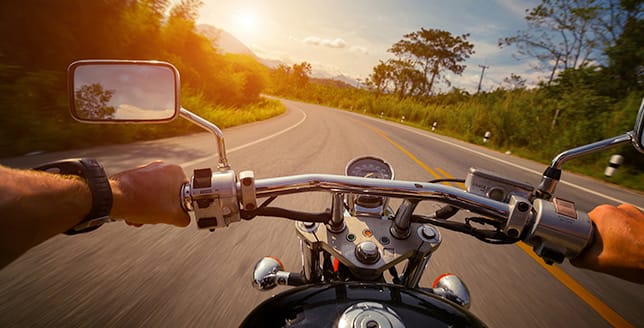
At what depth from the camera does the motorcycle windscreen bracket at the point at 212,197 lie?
2.65ft

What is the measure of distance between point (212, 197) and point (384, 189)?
534 millimetres

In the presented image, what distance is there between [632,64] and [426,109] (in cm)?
1437

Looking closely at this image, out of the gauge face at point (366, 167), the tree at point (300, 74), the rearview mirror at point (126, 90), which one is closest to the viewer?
the rearview mirror at point (126, 90)

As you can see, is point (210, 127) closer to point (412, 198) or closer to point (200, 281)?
point (412, 198)

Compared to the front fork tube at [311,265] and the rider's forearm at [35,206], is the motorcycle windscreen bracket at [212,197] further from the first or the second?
the front fork tube at [311,265]

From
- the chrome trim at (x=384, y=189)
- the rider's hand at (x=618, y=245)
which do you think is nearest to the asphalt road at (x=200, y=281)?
the chrome trim at (x=384, y=189)

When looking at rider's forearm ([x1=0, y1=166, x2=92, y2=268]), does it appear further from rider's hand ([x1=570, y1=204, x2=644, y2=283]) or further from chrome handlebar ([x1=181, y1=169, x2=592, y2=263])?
rider's hand ([x1=570, y1=204, x2=644, y2=283])

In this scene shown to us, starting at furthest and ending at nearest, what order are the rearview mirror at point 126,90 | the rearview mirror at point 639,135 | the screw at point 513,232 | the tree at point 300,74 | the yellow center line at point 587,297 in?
the tree at point 300,74
the yellow center line at point 587,297
the rearview mirror at point 126,90
the rearview mirror at point 639,135
the screw at point 513,232

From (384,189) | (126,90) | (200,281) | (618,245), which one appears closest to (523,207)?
(618,245)

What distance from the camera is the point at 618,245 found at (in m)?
0.78

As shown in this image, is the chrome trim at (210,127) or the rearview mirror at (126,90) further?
the rearview mirror at (126,90)

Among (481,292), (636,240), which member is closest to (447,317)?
(636,240)

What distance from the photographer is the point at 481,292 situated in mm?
2092

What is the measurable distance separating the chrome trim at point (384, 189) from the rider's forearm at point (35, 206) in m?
0.48
